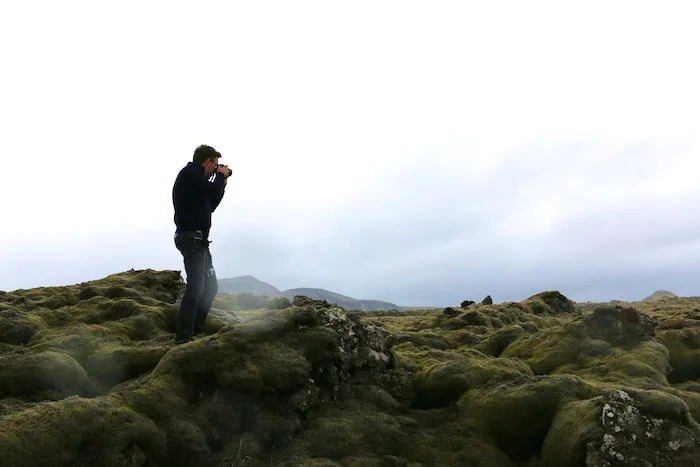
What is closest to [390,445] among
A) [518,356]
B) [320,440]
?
[320,440]

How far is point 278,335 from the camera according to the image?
529 inches

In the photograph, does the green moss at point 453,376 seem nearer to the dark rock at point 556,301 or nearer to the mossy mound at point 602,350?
the mossy mound at point 602,350

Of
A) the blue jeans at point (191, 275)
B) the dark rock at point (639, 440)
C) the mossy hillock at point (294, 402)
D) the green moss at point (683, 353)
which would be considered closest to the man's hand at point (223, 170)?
the blue jeans at point (191, 275)

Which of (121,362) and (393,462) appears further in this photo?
(121,362)

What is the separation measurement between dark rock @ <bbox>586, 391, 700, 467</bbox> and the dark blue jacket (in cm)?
1076

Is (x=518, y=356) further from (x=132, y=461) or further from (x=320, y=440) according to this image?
(x=132, y=461)

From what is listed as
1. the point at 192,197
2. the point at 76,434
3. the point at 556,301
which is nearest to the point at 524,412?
the point at 76,434

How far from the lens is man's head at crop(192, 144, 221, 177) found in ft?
46.8

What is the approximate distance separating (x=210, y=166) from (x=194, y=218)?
1564 millimetres

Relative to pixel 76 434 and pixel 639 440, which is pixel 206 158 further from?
pixel 639 440

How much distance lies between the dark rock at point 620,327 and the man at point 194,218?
14922mm

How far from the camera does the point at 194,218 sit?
45.9 feet

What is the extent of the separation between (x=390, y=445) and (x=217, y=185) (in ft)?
26.7

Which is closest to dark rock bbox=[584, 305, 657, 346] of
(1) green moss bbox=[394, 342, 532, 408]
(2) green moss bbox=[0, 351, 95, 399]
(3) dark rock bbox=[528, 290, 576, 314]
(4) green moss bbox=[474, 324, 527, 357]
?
(4) green moss bbox=[474, 324, 527, 357]
